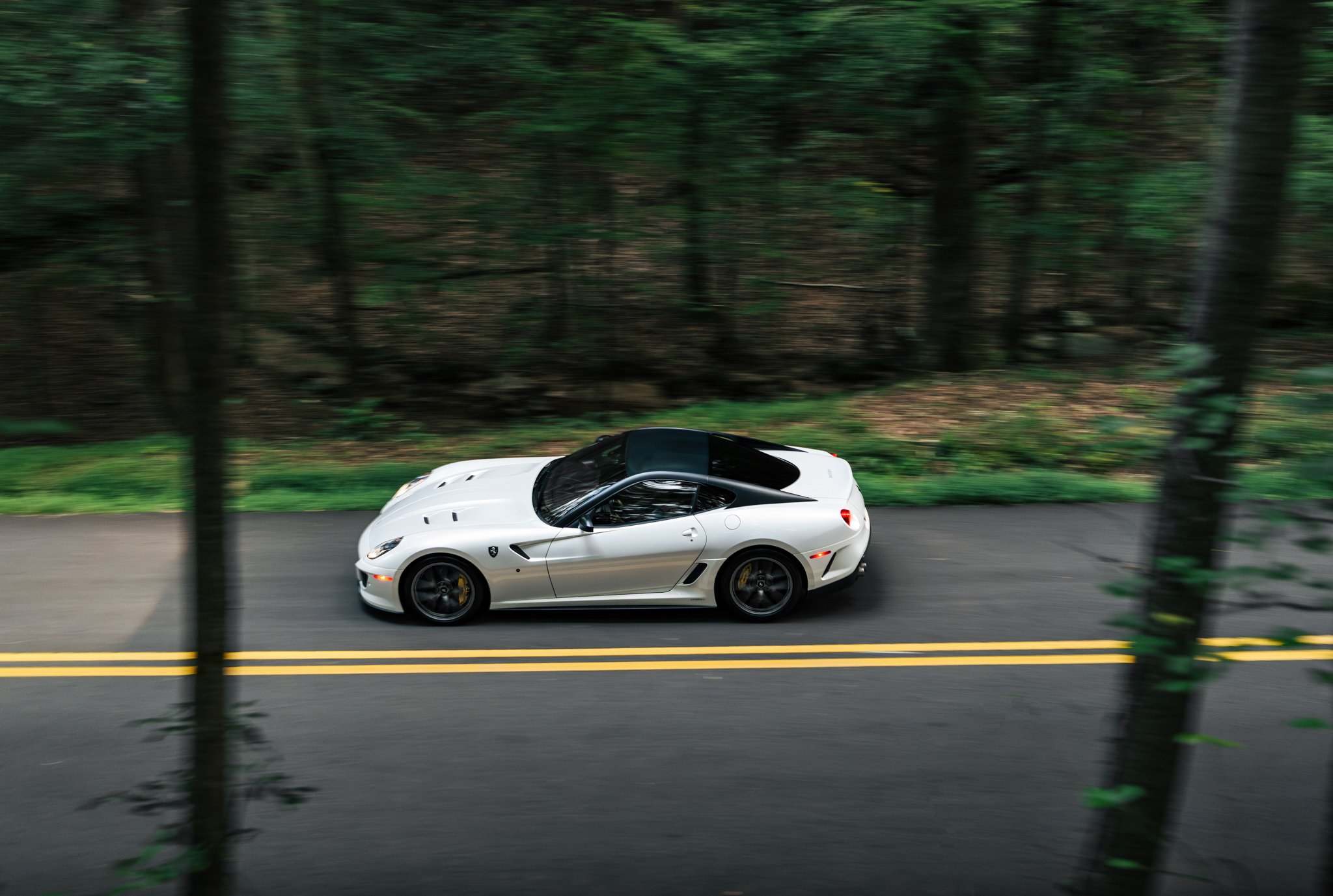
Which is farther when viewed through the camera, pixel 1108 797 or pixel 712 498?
pixel 712 498

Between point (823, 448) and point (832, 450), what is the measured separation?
0.16 metres

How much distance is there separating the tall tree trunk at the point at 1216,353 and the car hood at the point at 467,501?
16.0 ft

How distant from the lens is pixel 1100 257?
18.6 m

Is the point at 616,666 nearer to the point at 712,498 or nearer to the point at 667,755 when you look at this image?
the point at 667,755

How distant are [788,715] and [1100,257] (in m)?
14.9

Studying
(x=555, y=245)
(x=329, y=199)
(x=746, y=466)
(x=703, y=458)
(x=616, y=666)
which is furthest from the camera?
(x=555, y=245)

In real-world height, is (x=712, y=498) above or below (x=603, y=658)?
above

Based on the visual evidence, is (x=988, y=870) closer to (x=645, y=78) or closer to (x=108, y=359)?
(x=645, y=78)

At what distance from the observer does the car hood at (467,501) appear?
25.7 feet

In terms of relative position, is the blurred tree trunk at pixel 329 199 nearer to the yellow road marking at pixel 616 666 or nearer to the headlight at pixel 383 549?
the headlight at pixel 383 549

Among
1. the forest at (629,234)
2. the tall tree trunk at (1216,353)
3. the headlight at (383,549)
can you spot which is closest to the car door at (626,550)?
the headlight at (383,549)

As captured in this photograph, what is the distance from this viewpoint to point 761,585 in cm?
777

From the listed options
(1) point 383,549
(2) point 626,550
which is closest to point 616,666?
(2) point 626,550

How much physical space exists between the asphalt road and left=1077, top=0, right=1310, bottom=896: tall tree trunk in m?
1.54
